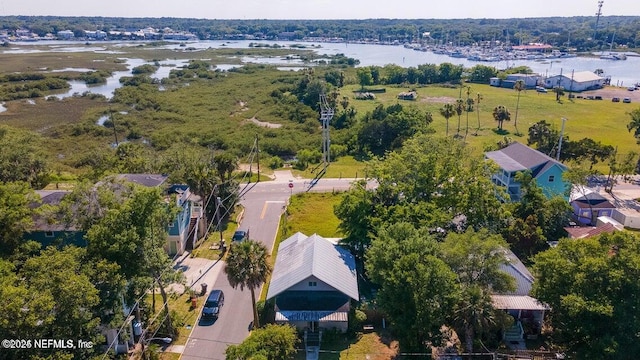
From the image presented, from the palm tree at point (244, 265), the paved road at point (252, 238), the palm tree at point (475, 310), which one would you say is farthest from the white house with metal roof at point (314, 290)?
the palm tree at point (475, 310)

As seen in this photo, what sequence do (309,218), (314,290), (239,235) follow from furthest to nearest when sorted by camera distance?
(309,218)
(239,235)
(314,290)

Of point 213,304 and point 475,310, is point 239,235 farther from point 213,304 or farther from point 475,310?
point 475,310

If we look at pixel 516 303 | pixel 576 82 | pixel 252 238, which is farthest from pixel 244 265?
pixel 576 82

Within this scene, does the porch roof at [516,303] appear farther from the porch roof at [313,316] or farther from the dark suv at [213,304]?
the dark suv at [213,304]

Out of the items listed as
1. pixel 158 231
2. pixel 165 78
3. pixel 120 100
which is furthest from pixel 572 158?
pixel 165 78

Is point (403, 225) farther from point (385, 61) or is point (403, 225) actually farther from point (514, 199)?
point (385, 61)

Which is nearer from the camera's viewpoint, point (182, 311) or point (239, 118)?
point (182, 311)
